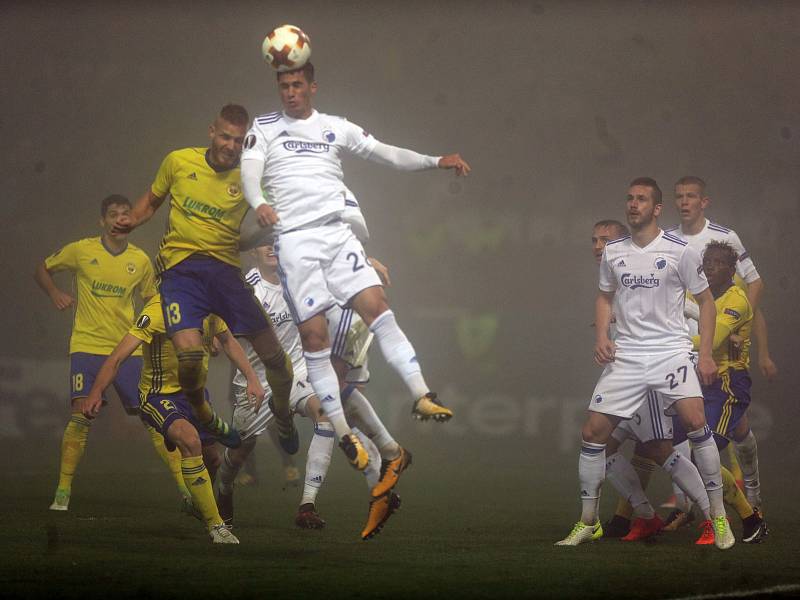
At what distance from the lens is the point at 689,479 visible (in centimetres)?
777

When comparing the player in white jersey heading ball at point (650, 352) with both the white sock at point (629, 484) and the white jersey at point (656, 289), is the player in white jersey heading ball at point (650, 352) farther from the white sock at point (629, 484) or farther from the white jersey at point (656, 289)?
the white sock at point (629, 484)

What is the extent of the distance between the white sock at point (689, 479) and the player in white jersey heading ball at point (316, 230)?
6.09 ft

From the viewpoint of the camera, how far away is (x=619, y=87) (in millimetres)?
15023

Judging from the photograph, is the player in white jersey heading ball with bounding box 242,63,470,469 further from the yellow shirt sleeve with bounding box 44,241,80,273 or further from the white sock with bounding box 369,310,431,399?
the yellow shirt sleeve with bounding box 44,241,80,273

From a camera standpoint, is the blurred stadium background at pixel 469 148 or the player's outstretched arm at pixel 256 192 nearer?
the player's outstretched arm at pixel 256 192

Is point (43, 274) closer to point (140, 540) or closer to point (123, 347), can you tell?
point (123, 347)

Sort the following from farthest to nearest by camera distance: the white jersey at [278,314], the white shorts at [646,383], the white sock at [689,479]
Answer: the white jersey at [278,314], the white sock at [689,479], the white shorts at [646,383]

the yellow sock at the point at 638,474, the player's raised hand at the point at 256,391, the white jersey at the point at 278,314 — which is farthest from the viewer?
the white jersey at the point at 278,314

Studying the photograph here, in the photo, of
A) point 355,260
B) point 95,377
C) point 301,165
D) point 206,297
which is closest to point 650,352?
point 355,260

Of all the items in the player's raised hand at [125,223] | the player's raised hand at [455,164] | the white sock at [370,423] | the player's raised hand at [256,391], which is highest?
the player's raised hand at [455,164]

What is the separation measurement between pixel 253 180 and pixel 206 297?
96 cm

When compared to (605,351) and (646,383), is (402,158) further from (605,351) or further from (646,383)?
(646,383)

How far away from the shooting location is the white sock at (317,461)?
339 inches

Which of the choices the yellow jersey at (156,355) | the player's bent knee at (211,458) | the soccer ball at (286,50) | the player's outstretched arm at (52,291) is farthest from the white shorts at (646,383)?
the player's outstretched arm at (52,291)
